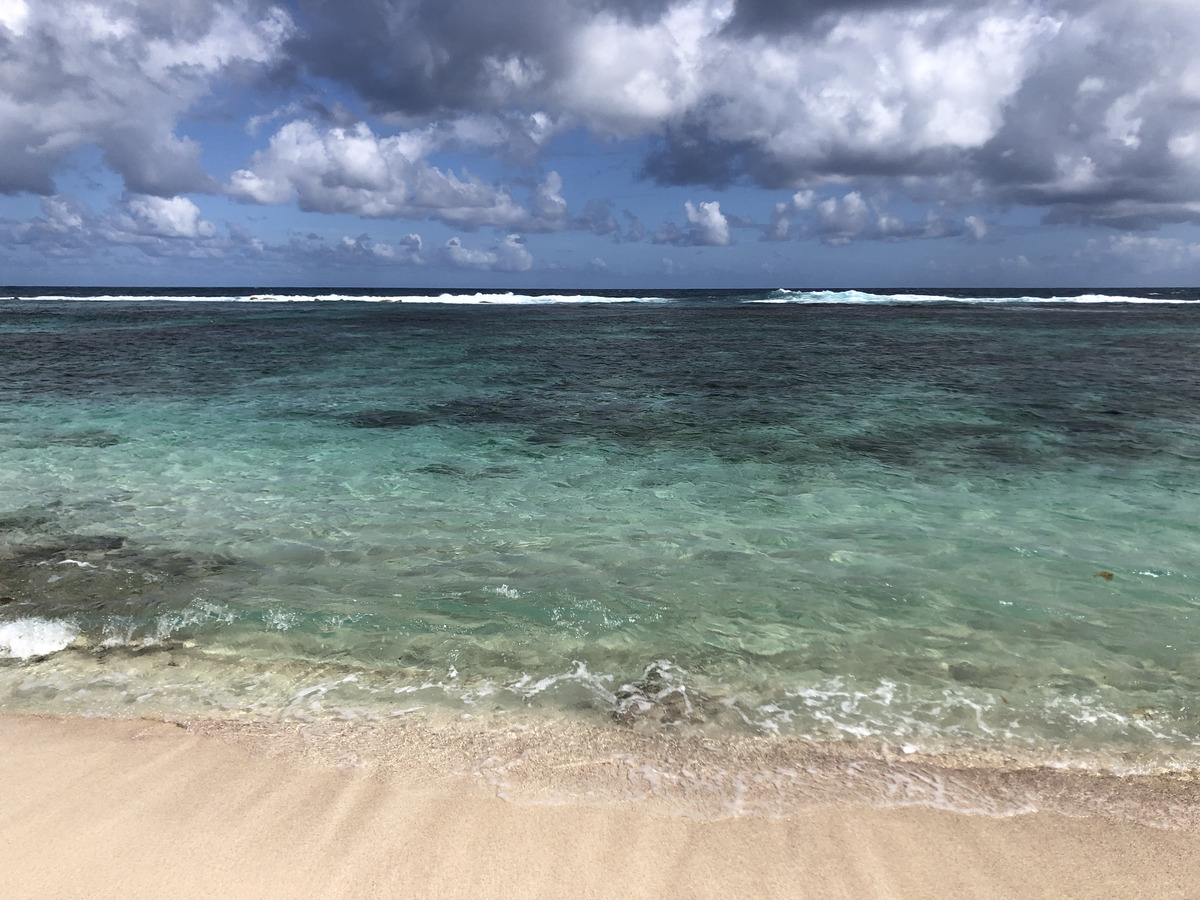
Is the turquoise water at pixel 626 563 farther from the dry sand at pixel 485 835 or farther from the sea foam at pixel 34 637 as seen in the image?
the dry sand at pixel 485 835

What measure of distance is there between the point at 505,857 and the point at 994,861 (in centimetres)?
215

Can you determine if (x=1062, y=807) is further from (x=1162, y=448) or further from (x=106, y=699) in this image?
(x=1162, y=448)

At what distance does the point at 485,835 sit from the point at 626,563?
365 centimetres

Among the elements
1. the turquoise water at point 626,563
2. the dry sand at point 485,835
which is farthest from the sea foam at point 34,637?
the dry sand at point 485,835


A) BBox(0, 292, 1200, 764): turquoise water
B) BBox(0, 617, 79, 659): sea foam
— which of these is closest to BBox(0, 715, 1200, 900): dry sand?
BBox(0, 292, 1200, 764): turquoise water

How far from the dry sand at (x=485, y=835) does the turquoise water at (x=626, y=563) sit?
55cm

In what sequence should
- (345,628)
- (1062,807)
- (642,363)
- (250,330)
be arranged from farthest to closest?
1. (250,330)
2. (642,363)
3. (345,628)
4. (1062,807)

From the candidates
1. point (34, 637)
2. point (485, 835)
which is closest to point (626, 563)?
point (485, 835)

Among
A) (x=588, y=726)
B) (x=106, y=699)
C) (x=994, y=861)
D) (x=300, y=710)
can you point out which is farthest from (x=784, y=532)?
(x=106, y=699)

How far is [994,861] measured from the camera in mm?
3160

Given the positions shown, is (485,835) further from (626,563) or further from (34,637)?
(34,637)

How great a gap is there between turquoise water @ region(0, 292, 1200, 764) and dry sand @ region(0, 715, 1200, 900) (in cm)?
55

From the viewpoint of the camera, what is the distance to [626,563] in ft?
22.2

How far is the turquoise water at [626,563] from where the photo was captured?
4566 mm
